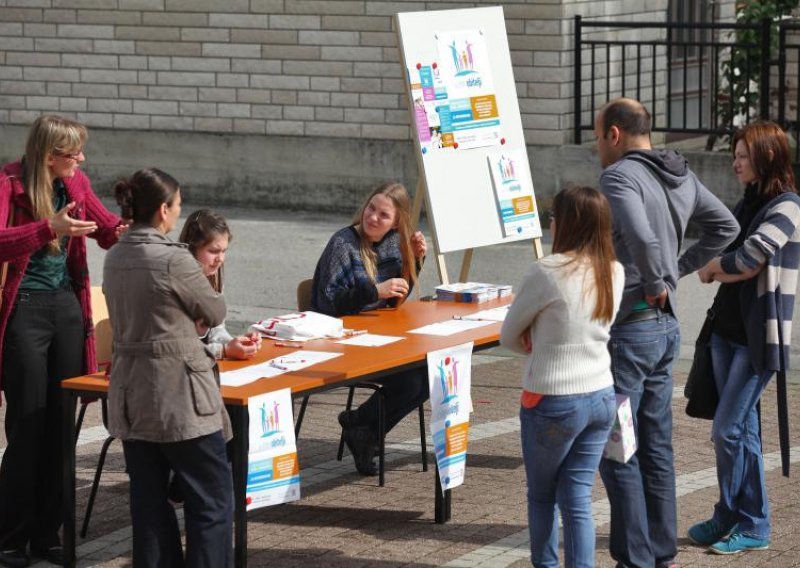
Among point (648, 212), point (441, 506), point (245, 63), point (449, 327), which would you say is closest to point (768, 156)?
point (648, 212)

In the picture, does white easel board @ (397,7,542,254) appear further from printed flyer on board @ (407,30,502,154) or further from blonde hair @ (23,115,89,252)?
blonde hair @ (23,115,89,252)

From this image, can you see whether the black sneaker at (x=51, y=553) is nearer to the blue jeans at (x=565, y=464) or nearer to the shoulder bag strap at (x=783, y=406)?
the blue jeans at (x=565, y=464)

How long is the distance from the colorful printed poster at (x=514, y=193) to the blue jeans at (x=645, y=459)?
3.53m

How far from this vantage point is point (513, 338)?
18.0ft

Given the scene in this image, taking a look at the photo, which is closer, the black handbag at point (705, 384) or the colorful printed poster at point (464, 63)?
the black handbag at point (705, 384)

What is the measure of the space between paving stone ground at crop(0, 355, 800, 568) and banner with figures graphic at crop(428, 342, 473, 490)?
31 centimetres

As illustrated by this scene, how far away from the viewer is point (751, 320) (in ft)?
20.6

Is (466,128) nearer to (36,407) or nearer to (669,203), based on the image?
(669,203)

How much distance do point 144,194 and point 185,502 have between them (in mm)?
1093

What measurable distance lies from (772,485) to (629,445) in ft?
6.28

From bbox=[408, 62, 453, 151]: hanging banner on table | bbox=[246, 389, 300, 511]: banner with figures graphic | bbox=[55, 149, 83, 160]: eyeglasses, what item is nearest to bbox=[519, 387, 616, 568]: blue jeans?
bbox=[246, 389, 300, 511]: banner with figures graphic

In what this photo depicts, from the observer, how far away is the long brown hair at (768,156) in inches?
246

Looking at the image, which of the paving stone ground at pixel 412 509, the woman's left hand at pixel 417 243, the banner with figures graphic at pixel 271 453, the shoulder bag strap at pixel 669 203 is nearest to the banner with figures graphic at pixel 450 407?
the paving stone ground at pixel 412 509

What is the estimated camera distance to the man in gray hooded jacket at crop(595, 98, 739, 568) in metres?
5.72
